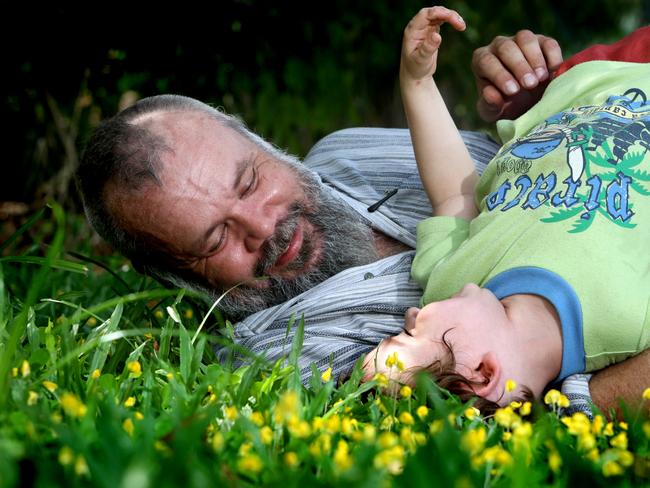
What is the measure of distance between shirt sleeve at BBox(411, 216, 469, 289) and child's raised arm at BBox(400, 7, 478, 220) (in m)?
0.10

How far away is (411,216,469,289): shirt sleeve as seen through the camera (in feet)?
8.70

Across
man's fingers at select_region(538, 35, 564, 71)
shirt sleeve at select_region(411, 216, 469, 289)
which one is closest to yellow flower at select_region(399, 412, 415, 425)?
shirt sleeve at select_region(411, 216, 469, 289)

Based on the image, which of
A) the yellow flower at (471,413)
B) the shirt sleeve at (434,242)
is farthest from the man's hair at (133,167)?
the yellow flower at (471,413)

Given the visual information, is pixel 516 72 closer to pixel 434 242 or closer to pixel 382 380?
pixel 434 242

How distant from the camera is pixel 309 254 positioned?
3.01 meters

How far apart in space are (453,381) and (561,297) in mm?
331

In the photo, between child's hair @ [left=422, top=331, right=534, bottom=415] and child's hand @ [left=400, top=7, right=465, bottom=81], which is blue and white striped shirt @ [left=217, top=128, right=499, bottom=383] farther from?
child's hand @ [left=400, top=7, right=465, bottom=81]

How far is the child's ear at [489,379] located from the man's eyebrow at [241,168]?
1116mm

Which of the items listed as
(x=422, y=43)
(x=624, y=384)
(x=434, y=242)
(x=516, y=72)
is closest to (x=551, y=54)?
(x=516, y=72)

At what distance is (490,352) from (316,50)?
3368 millimetres

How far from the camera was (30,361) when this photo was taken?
2.14 meters

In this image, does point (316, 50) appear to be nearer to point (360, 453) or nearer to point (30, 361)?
point (30, 361)

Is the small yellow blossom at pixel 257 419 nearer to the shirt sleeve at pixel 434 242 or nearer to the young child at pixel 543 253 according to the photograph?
the young child at pixel 543 253

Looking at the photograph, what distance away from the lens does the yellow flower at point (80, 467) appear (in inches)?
53.8
